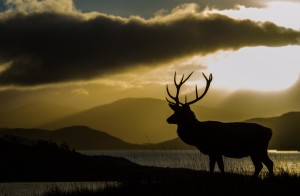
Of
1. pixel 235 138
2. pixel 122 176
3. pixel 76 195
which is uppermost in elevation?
pixel 235 138

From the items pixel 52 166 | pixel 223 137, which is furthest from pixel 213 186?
pixel 52 166

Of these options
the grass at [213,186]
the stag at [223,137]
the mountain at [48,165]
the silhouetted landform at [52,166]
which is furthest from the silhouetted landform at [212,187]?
the mountain at [48,165]

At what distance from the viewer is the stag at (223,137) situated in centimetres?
1508

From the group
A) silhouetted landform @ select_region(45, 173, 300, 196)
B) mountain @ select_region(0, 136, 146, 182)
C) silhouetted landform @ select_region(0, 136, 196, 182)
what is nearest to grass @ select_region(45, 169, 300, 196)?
silhouetted landform @ select_region(45, 173, 300, 196)

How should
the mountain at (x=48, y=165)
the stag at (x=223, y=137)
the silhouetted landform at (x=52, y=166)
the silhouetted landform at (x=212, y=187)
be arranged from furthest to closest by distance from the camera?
1. the mountain at (x=48, y=165)
2. the silhouetted landform at (x=52, y=166)
3. the stag at (x=223, y=137)
4. the silhouetted landform at (x=212, y=187)

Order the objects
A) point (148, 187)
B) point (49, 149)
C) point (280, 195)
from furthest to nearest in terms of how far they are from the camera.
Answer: point (49, 149) < point (148, 187) < point (280, 195)

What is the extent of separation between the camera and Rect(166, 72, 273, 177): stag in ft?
49.5

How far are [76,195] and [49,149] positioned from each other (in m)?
42.9

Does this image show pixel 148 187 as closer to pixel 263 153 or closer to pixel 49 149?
pixel 263 153

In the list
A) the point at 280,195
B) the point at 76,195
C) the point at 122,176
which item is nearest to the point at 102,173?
the point at 122,176

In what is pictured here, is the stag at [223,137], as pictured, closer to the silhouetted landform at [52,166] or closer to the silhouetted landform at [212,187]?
the silhouetted landform at [212,187]

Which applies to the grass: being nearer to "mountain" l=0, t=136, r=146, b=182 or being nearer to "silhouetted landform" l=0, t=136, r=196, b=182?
"silhouetted landform" l=0, t=136, r=196, b=182

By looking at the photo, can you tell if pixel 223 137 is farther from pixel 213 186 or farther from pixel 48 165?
pixel 48 165

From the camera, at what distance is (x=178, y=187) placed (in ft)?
44.0
